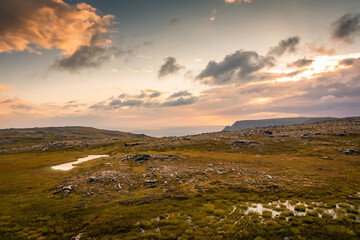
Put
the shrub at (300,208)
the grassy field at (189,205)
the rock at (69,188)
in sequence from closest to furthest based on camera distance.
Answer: the grassy field at (189,205) → the shrub at (300,208) → the rock at (69,188)

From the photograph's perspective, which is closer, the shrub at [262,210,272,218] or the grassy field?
the grassy field

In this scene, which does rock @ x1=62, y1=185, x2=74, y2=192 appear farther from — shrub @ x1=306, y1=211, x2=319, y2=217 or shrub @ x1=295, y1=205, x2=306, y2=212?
shrub @ x1=306, y1=211, x2=319, y2=217

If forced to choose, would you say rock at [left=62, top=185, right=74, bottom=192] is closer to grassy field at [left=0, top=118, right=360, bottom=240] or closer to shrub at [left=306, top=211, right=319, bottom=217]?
grassy field at [left=0, top=118, right=360, bottom=240]

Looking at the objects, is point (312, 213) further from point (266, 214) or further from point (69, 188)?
point (69, 188)

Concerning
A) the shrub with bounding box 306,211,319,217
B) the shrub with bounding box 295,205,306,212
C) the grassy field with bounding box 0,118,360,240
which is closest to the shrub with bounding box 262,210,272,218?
the grassy field with bounding box 0,118,360,240

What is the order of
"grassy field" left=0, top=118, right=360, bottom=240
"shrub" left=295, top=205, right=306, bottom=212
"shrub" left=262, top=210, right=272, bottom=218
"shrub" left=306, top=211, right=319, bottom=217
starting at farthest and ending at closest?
"shrub" left=295, top=205, right=306, bottom=212, "shrub" left=262, top=210, right=272, bottom=218, "shrub" left=306, top=211, right=319, bottom=217, "grassy field" left=0, top=118, right=360, bottom=240

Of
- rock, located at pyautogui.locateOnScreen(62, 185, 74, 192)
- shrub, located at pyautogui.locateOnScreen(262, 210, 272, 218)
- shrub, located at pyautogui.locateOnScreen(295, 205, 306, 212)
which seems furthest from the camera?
rock, located at pyautogui.locateOnScreen(62, 185, 74, 192)

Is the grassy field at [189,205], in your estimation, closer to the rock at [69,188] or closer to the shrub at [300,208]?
the shrub at [300,208]

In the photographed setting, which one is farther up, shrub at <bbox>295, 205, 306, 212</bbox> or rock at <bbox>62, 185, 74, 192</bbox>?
rock at <bbox>62, 185, 74, 192</bbox>

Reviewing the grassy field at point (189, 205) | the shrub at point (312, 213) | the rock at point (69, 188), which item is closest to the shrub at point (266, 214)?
the grassy field at point (189, 205)

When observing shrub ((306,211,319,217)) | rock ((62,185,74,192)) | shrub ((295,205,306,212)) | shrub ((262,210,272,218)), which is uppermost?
rock ((62,185,74,192))

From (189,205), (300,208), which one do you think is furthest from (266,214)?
(189,205)

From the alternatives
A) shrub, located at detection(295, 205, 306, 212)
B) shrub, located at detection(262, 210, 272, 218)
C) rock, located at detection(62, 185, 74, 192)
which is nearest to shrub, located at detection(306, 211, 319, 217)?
shrub, located at detection(295, 205, 306, 212)

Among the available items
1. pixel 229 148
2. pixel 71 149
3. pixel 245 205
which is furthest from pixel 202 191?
pixel 71 149
